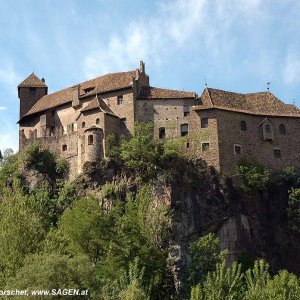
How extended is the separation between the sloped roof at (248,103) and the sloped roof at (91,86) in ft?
26.9

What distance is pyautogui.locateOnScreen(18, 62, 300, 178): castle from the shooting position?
63625 millimetres

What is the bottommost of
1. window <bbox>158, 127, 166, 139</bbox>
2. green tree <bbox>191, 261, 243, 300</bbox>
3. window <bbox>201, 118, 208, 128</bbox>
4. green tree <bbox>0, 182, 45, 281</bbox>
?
green tree <bbox>191, 261, 243, 300</bbox>

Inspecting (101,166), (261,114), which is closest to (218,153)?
(261,114)

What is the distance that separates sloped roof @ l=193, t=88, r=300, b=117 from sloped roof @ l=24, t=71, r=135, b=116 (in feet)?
26.9

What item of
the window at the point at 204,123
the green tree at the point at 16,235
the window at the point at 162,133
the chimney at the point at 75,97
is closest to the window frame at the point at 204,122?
the window at the point at 204,123

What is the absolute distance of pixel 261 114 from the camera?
6569cm

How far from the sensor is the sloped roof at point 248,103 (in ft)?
215

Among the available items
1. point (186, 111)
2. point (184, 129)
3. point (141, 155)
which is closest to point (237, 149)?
point (184, 129)

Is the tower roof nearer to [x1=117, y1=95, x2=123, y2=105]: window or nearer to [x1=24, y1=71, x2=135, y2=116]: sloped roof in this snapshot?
[x1=24, y1=71, x2=135, y2=116]: sloped roof

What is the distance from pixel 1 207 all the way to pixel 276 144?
25850mm

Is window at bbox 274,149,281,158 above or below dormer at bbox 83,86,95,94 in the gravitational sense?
below

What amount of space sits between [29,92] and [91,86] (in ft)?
33.6

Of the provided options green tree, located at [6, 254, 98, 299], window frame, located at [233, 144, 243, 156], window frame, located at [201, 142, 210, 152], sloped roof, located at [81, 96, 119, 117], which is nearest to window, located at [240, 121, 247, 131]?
window frame, located at [233, 144, 243, 156]

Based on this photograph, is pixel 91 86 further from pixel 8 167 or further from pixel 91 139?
pixel 8 167
